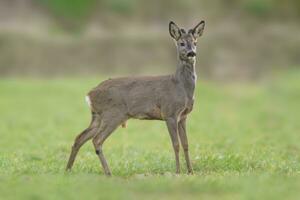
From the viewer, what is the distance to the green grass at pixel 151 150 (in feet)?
33.1

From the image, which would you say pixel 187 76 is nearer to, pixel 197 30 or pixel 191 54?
pixel 191 54

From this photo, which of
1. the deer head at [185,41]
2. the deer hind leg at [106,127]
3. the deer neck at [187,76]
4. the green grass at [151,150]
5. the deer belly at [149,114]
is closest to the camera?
the green grass at [151,150]

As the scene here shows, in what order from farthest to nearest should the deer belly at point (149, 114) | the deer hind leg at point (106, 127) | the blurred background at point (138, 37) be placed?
the blurred background at point (138, 37)
the deer belly at point (149, 114)
the deer hind leg at point (106, 127)

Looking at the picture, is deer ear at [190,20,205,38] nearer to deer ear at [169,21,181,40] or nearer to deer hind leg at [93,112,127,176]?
deer ear at [169,21,181,40]

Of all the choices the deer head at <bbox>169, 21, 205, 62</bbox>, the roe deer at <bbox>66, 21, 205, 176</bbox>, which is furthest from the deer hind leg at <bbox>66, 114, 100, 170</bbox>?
the deer head at <bbox>169, 21, 205, 62</bbox>

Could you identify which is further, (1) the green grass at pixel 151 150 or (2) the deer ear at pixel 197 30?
(2) the deer ear at pixel 197 30

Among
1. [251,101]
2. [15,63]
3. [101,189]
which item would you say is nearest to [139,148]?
[101,189]

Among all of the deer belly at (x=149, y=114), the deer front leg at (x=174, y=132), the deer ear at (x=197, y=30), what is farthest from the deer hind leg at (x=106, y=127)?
the deer ear at (x=197, y=30)

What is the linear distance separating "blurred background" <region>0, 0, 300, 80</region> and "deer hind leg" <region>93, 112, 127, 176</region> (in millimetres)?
32702

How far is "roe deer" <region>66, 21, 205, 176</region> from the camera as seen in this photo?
12234 millimetres

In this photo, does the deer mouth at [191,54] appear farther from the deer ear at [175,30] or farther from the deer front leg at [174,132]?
the deer front leg at [174,132]

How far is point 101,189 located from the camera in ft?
32.9

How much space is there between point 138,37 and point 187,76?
35561mm

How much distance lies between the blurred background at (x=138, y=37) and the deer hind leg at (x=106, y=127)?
3270cm
